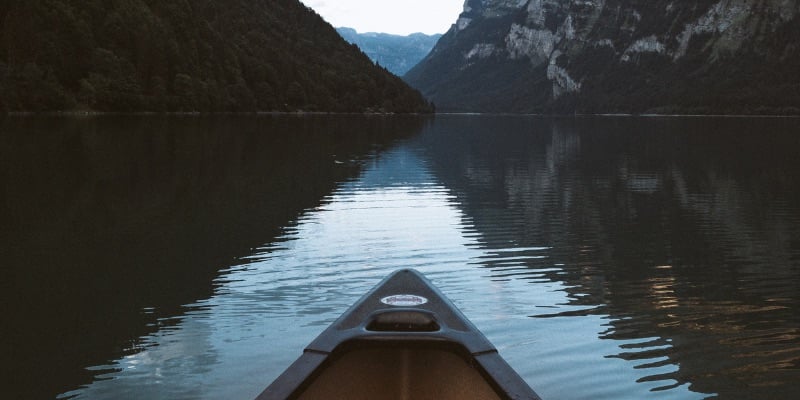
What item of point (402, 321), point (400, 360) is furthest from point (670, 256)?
point (400, 360)

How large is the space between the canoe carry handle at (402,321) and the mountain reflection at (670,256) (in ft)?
13.9

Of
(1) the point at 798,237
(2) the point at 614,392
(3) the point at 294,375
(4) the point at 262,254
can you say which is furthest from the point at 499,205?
(3) the point at 294,375

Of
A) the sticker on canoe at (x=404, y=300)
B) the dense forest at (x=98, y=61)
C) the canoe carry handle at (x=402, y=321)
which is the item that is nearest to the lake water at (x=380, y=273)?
the sticker on canoe at (x=404, y=300)

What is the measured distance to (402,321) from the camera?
9.66 meters

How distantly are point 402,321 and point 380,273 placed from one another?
9.77m

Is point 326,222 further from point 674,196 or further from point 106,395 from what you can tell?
point 674,196

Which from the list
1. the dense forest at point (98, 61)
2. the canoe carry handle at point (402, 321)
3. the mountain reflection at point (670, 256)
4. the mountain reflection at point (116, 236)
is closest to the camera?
the canoe carry handle at point (402, 321)

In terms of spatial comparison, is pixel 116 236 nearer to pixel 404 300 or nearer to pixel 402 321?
pixel 404 300

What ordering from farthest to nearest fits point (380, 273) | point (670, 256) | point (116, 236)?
point (116, 236)
point (670, 256)
point (380, 273)

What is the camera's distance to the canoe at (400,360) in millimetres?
8438

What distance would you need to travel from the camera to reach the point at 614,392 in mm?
11086

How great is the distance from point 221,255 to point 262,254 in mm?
1133

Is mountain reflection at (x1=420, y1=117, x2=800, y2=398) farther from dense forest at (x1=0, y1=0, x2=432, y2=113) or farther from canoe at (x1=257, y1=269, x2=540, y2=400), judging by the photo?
dense forest at (x1=0, y1=0, x2=432, y2=113)

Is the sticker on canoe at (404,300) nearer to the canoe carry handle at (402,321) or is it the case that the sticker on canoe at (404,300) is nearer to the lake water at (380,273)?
the canoe carry handle at (402,321)
